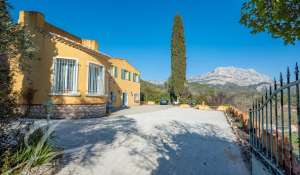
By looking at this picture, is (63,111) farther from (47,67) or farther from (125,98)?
(125,98)

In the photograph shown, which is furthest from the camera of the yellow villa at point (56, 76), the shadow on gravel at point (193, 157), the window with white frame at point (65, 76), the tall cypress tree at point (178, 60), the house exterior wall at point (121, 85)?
the tall cypress tree at point (178, 60)

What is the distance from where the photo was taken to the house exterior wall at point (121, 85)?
27.6m

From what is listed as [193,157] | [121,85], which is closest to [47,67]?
[193,157]

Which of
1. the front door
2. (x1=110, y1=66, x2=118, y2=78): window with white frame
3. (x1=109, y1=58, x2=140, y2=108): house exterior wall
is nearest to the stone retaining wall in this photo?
(x1=109, y1=58, x2=140, y2=108): house exterior wall

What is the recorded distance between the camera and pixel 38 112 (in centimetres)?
1375

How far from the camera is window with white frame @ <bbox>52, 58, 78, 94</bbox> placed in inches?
545

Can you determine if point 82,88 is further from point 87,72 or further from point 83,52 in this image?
point 83,52

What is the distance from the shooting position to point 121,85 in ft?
97.0

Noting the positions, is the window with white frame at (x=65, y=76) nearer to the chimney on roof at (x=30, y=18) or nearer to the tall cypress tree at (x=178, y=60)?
the chimney on roof at (x=30, y=18)

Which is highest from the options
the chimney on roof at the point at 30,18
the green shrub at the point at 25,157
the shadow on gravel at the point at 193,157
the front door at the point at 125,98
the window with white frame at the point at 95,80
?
the chimney on roof at the point at 30,18

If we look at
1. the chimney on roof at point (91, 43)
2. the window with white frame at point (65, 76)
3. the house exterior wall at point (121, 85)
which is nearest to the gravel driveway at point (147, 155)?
the window with white frame at point (65, 76)

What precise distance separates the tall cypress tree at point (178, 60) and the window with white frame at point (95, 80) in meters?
19.4

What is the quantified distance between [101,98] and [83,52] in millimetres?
3667

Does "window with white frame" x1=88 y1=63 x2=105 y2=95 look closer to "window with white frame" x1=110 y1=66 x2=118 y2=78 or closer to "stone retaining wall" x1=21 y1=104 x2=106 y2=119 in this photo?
"stone retaining wall" x1=21 y1=104 x2=106 y2=119
